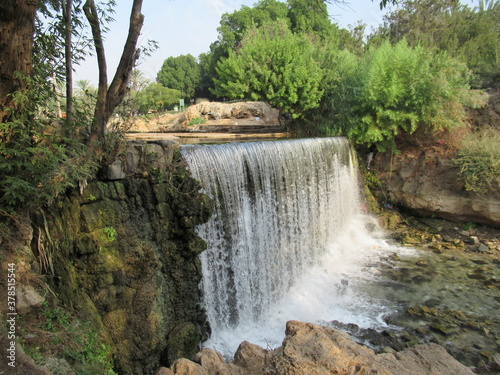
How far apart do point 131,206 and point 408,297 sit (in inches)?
233

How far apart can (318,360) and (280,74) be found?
38.0 ft

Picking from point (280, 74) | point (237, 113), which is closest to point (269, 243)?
point (280, 74)

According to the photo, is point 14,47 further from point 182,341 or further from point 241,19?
point 241,19

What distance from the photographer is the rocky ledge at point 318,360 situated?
258 centimetres

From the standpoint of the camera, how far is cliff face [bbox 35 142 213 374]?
14.5 ft

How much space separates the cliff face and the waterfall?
18.2 inches

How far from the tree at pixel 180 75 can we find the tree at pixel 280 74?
25644mm

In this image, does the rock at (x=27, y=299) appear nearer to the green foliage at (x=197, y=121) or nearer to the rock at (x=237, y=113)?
the green foliage at (x=197, y=121)

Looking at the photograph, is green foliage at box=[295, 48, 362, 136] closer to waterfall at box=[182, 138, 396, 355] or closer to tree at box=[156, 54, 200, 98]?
waterfall at box=[182, 138, 396, 355]

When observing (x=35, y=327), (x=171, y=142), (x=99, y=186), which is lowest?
(x=35, y=327)

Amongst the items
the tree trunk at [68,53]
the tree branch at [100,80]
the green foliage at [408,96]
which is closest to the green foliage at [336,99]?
the green foliage at [408,96]

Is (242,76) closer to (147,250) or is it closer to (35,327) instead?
(147,250)

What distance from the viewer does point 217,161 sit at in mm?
6215

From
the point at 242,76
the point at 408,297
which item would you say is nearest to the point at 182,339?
the point at 408,297
